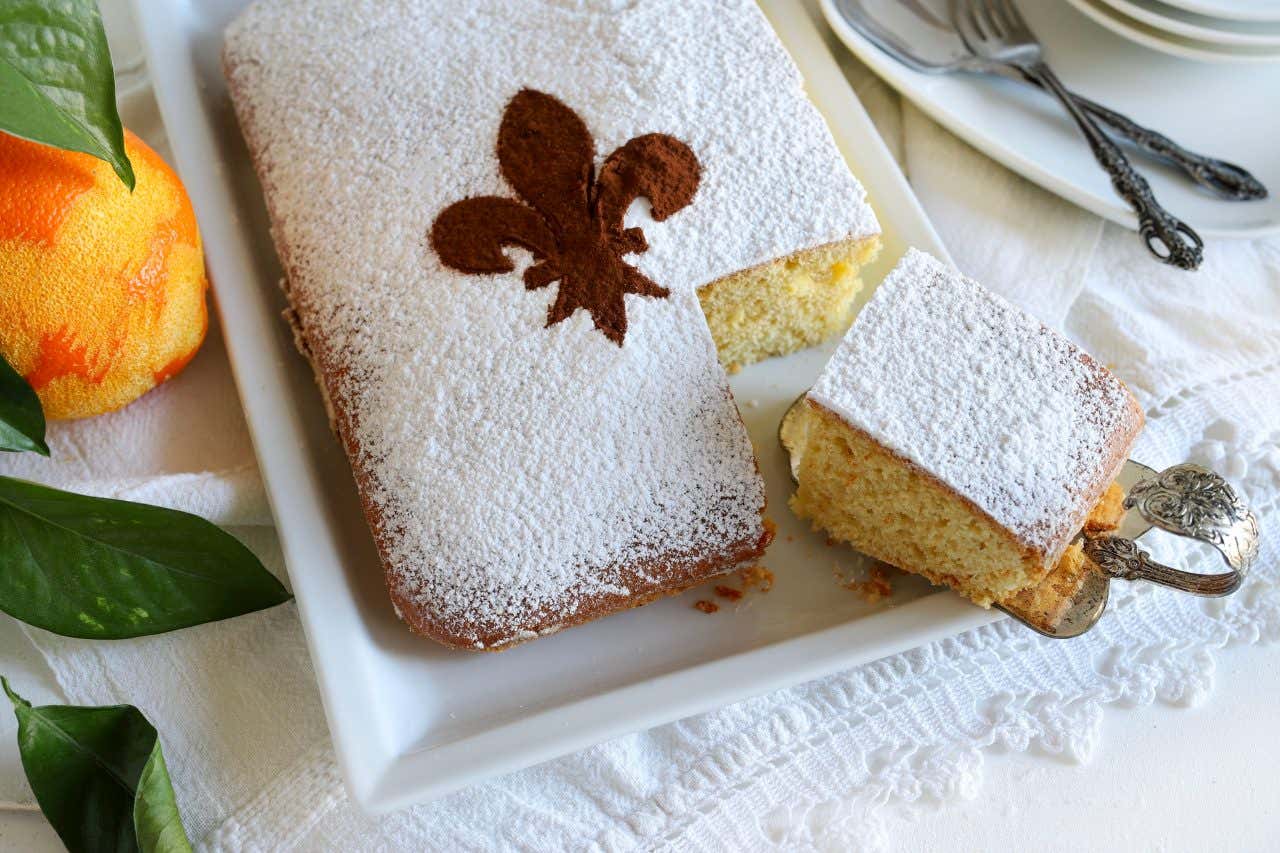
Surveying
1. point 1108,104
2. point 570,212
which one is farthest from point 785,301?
point 1108,104

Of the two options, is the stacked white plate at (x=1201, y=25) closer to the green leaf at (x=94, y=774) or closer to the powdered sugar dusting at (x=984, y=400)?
the powdered sugar dusting at (x=984, y=400)

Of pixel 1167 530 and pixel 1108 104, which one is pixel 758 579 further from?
pixel 1108 104

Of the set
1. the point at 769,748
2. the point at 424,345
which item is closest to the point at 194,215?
the point at 424,345

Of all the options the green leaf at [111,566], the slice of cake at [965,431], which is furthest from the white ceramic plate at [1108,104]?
the green leaf at [111,566]

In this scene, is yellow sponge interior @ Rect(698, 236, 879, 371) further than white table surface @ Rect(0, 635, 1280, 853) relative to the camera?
Yes

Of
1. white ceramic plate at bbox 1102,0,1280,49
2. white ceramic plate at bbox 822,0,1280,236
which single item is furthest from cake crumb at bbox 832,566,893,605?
white ceramic plate at bbox 1102,0,1280,49

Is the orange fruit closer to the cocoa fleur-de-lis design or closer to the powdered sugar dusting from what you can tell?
the cocoa fleur-de-lis design

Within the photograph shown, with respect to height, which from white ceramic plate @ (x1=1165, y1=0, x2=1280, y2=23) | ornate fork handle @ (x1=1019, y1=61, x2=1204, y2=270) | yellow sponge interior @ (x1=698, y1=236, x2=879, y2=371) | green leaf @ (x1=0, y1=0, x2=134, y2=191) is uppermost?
white ceramic plate @ (x1=1165, y1=0, x2=1280, y2=23)
